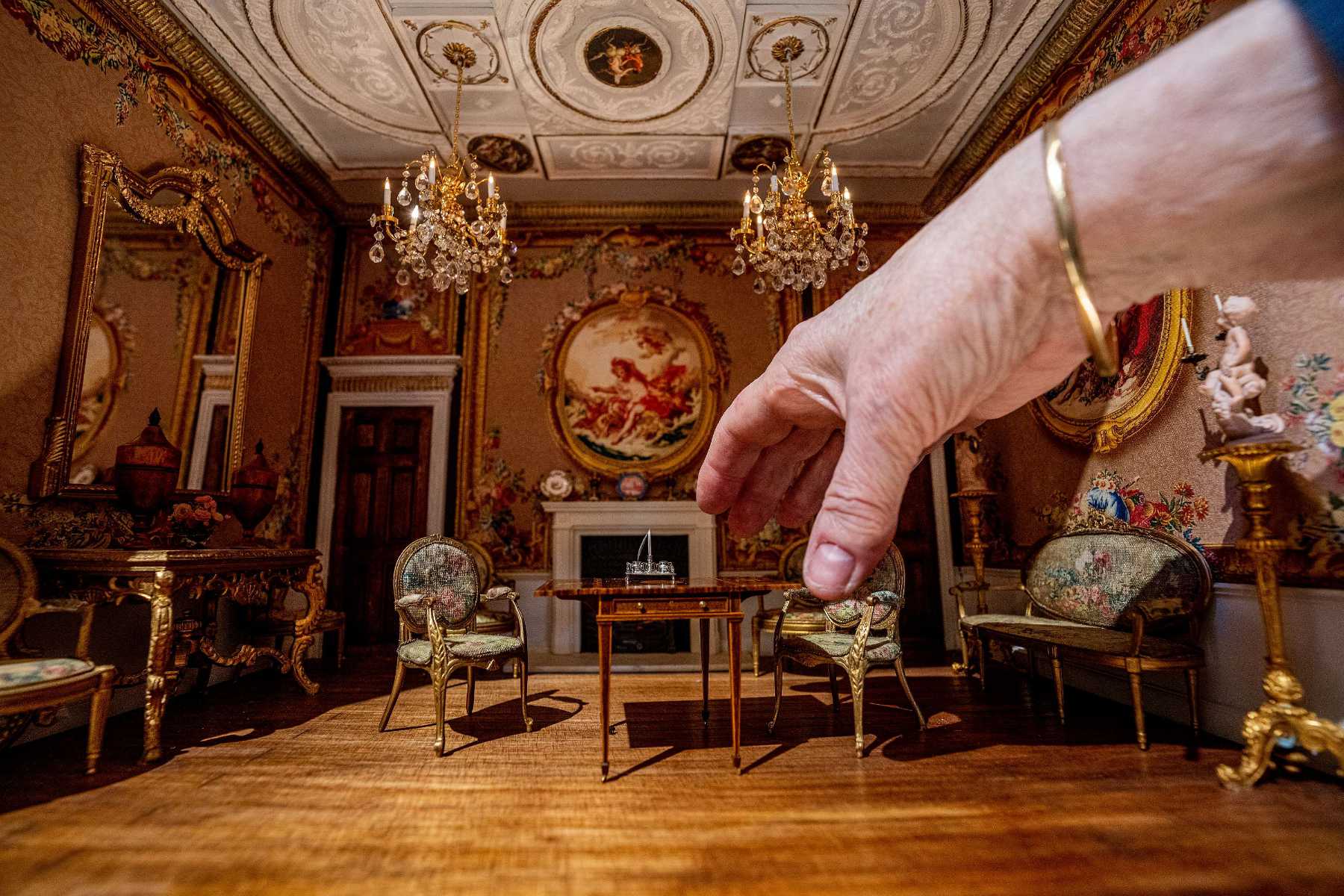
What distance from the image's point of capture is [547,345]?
20.9 feet

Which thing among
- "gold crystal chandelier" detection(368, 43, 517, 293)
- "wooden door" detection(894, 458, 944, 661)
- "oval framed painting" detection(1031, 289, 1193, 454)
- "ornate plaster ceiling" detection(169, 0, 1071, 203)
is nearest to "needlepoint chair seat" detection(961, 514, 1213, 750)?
"oval framed painting" detection(1031, 289, 1193, 454)

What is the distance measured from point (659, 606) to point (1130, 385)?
3.26 metres

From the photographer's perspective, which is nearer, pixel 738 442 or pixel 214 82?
pixel 738 442

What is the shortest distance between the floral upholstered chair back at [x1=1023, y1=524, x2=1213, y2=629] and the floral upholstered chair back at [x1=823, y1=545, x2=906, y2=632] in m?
1.22

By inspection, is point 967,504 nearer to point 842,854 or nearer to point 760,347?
point 760,347

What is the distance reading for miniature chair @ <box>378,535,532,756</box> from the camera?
3.04 meters

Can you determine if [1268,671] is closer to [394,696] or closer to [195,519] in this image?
[394,696]

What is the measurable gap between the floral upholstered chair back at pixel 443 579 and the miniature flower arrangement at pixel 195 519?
1.30m

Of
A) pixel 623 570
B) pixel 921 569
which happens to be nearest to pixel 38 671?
pixel 623 570

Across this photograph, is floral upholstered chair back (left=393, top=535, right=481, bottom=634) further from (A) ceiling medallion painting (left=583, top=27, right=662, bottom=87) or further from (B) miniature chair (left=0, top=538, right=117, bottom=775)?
(A) ceiling medallion painting (left=583, top=27, right=662, bottom=87)

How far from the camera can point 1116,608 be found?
3414 mm

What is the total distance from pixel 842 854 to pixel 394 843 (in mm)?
1435

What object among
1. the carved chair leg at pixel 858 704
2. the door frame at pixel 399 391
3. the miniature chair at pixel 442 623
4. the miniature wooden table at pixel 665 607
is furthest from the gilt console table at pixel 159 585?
the carved chair leg at pixel 858 704

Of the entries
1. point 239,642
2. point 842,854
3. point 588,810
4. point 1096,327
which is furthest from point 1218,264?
point 239,642
